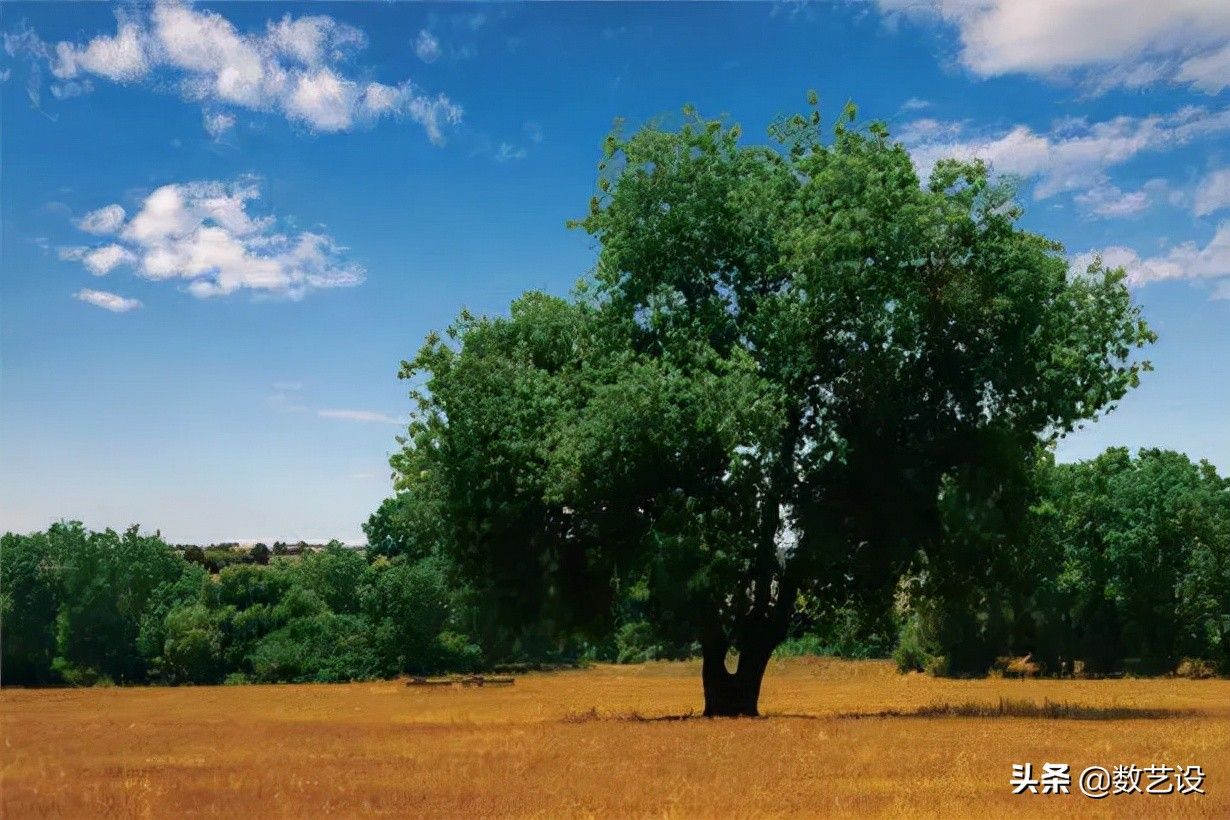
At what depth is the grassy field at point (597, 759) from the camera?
20.6 meters

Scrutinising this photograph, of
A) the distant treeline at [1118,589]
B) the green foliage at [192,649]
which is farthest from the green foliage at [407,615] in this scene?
the distant treeline at [1118,589]

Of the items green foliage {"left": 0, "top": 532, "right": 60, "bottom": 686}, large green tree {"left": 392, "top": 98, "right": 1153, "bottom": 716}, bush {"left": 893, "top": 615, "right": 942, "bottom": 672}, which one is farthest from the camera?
green foliage {"left": 0, "top": 532, "right": 60, "bottom": 686}

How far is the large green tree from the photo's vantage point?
36.7 metres

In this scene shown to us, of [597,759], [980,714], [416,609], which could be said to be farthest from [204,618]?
[597,759]

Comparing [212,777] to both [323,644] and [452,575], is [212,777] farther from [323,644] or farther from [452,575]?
[323,644]

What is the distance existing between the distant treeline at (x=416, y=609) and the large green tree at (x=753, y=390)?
104 ft

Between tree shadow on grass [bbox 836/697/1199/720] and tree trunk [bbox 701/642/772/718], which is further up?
tree trunk [bbox 701/642/772/718]

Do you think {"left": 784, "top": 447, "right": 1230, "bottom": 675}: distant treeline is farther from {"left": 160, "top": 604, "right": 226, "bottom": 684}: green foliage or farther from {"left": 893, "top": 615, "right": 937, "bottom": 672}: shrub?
{"left": 160, "top": 604, "right": 226, "bottom": 684}: green foliage

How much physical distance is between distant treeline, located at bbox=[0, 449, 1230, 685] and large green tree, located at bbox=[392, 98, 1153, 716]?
3184cm

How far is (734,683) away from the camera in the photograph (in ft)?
139

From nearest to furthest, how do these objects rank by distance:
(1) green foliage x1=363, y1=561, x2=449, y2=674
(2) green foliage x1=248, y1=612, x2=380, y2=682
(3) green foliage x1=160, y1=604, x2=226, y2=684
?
1. (1) green foliage x1=363, y1=561, x2=449, y2=674
2. (2) green foliage x1=248, y1=612, x2=380, y2=682
3. (3) green foliage x1=160, y1=604, x2=226, y2=684

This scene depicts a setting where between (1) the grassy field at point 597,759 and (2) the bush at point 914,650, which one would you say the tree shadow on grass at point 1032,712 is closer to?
(1) the grassy field at point 597,759

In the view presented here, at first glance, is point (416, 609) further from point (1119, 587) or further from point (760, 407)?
point (760, 407)

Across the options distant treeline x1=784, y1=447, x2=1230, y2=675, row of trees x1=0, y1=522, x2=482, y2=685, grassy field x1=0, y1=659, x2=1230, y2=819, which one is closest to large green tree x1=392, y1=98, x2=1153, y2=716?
grassy field x1=0, y1=659, x2=1230, y2=819
